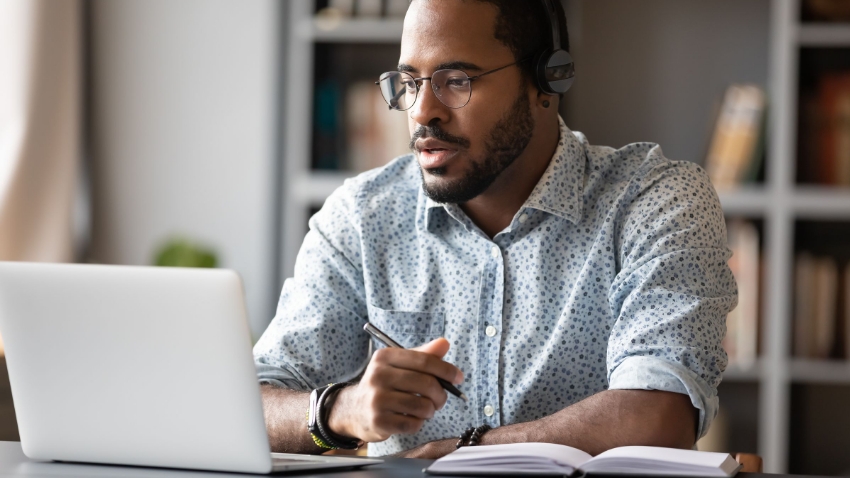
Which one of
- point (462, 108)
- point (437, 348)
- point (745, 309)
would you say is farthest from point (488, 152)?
point (745, 309)

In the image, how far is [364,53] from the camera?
287 centimetres

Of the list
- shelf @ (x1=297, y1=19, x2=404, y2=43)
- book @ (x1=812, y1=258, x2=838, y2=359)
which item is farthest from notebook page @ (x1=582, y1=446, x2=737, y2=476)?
shelf @ (x1=297, y1=19, x2=404, y2=43)

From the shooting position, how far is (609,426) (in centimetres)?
121

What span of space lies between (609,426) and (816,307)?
157 centimetres

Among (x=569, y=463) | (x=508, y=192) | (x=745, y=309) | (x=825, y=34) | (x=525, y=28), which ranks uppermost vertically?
(x=825, y=34)

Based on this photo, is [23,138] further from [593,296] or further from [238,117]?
[593,296]

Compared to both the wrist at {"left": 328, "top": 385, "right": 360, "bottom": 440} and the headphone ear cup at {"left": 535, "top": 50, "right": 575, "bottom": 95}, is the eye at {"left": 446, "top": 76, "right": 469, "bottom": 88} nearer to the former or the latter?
the headphone ear cup at {"left": 535, "top": 50, "right": 575, "bottom": 95}

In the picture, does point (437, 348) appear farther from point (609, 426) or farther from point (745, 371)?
point (745, 371)

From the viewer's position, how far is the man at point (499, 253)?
1384 millimetres

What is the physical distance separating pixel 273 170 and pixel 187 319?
6.36ft

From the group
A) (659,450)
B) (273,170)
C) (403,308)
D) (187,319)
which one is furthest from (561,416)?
(273,170)

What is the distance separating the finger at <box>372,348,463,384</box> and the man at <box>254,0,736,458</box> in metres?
0.35

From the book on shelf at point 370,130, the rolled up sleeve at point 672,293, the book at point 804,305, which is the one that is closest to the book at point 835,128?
the book at point 804,305

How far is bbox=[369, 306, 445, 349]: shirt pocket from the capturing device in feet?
5.05
